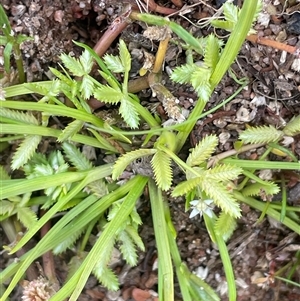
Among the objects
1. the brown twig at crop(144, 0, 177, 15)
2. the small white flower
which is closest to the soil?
the brown twig at crop(144, 0, 177, 15)

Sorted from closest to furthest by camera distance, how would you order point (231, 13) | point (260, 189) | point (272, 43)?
point (231, 13)
point (272, 43)
point (260, 189)

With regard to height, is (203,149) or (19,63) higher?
(19,63)

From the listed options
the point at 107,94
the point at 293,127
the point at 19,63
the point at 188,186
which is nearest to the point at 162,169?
the point at 188,186

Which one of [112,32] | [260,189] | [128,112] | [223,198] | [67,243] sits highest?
[112,32]

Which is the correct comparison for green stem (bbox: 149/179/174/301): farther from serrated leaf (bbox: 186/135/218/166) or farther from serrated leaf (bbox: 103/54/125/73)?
serrated leaf (bbox: 103/54/125/73)

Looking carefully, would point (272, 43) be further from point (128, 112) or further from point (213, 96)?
point (128, 112)

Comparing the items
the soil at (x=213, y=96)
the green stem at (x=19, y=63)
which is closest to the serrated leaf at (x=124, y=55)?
the soil at (x=213, y=96)
